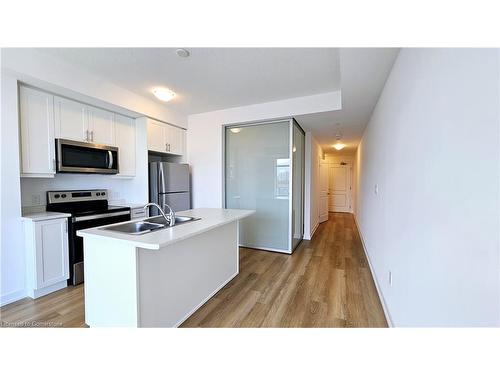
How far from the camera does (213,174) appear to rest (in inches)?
155

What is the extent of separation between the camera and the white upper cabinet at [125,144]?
10.3 feet

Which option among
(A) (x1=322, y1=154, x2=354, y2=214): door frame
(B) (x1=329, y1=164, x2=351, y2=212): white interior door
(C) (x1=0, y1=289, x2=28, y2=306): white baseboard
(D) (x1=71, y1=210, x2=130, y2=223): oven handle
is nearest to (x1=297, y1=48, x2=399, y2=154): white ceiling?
(D) (x1=71, y1=210, x2=130, y2=223): oven handle

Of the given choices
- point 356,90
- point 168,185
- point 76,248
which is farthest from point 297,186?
point 76,248

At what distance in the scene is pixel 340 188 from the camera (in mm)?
8172

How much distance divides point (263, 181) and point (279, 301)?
2.01 meters

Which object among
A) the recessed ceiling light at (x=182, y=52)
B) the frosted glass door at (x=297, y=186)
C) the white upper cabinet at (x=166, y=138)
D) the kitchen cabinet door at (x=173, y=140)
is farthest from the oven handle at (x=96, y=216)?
the frosted glass door at (x=297, y=186)

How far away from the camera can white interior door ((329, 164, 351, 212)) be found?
26.4ft

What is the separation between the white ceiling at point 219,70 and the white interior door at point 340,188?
5883 mm

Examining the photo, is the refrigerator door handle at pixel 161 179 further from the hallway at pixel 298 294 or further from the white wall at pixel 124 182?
the hallway at pixel 298 294

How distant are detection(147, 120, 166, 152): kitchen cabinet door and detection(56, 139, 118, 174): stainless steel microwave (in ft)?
1.73

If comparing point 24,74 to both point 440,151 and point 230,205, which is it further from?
point 440,151

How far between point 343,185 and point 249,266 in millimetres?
6392

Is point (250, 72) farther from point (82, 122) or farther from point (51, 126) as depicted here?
point (51, 126)
